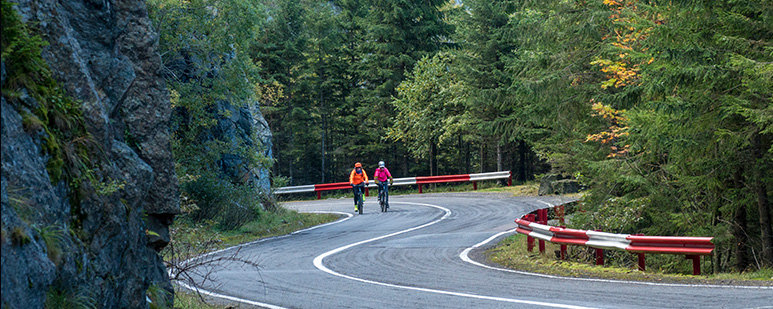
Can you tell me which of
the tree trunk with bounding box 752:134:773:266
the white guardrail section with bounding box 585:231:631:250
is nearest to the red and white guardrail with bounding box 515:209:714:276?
the white guardrail section with bounding box 585:231:631:250

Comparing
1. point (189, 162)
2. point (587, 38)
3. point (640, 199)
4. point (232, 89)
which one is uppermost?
point (587, 38)

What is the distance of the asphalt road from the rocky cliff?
1887 mm

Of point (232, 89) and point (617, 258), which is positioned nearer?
point (617, 258)

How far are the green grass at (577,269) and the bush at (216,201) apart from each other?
7774 mm

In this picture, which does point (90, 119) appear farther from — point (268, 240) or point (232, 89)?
point (232, 89)

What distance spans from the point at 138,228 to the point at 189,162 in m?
11.5

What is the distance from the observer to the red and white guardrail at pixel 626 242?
9873mm

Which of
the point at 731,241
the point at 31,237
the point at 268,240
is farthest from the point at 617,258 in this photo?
the point at 31,237

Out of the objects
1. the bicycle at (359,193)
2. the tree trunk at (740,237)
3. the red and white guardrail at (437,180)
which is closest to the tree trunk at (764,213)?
the tree trunk at (740,237)

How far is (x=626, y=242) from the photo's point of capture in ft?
35.2

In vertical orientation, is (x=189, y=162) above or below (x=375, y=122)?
below

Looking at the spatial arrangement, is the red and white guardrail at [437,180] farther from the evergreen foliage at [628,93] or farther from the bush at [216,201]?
the bush at [216,201]

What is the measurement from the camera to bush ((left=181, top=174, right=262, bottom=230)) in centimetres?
1755

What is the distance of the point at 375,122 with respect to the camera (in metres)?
46.7
